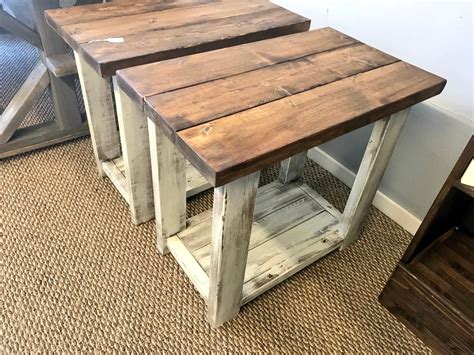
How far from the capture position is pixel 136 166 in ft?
3.82

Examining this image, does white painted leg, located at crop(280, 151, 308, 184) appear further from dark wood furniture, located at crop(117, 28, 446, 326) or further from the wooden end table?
the wooden end table

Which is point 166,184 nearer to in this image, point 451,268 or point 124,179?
point 124,179

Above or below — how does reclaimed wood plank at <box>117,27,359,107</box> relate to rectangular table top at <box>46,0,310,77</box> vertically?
above

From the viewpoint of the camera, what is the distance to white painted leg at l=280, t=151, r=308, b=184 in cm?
136

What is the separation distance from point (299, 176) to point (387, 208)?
1.06 ft

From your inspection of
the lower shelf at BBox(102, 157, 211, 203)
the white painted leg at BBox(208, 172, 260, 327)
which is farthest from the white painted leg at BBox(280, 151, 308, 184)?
the white painted leg at BBox(208, 172, 260, 327)

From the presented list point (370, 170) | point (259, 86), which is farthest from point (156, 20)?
point (370, 170)

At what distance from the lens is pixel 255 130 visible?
2.38ft

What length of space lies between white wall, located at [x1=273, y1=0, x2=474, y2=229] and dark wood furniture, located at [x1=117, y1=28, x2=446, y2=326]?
0.49 ft

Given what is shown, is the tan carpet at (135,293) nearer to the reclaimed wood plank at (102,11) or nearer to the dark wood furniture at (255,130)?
the dark wood furniture at (255,130)

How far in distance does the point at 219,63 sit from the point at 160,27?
10.9 inches

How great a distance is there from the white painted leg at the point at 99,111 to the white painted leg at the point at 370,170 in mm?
805

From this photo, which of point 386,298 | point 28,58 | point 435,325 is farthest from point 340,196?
point 28,58

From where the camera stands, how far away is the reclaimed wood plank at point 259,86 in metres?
0.76
